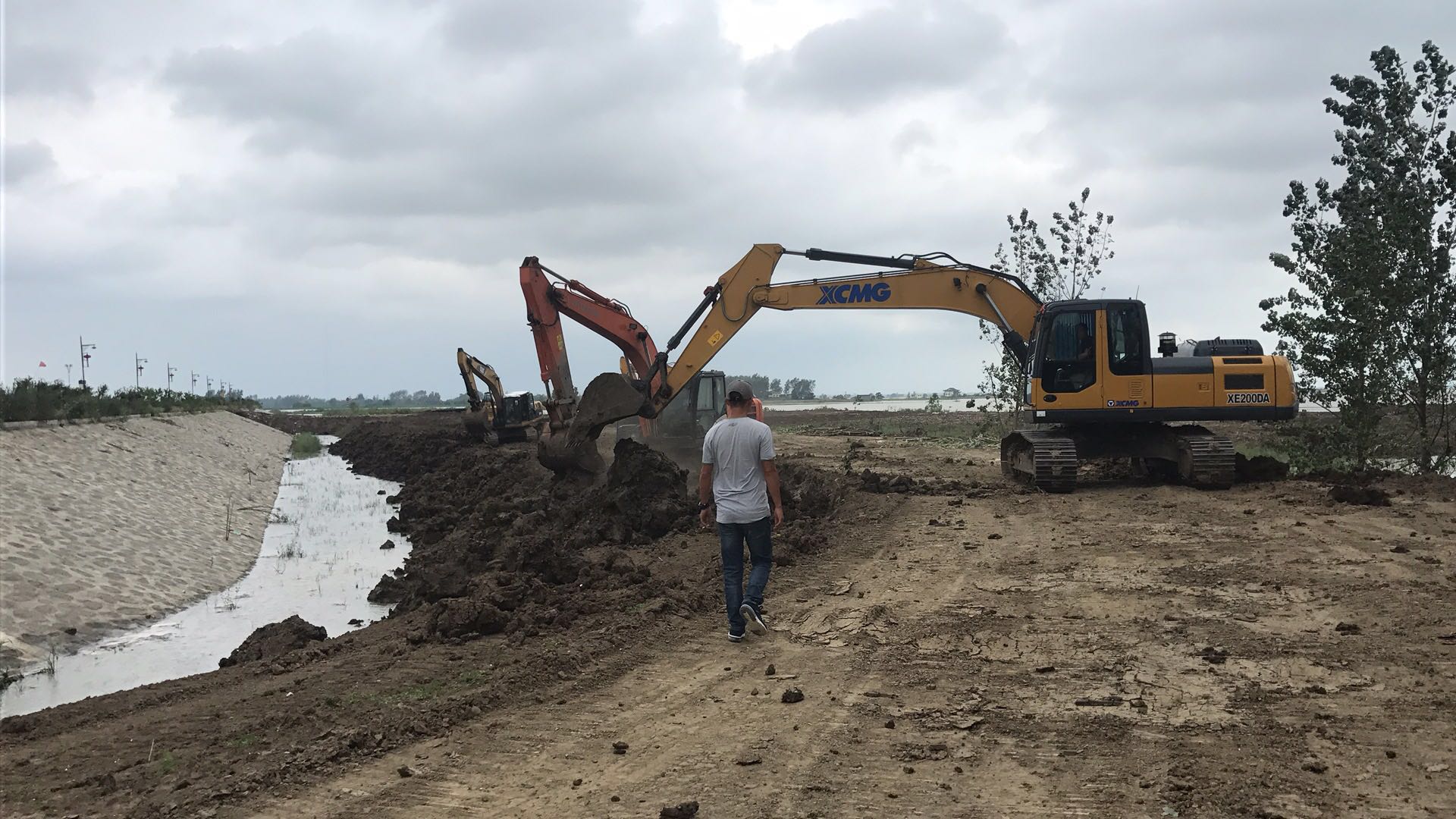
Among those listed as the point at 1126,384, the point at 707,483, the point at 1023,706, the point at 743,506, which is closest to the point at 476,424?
the point at 1126,384

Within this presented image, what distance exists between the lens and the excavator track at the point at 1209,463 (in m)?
14.3

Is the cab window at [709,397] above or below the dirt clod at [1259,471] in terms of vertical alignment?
above

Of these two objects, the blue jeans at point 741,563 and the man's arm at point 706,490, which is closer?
the blue jeans at point 741,563

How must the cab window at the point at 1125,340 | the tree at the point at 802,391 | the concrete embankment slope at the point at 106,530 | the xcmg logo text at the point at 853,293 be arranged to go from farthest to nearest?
the tree at the point at 802,391 < the xcmg logo text at the point at 853,293 < the cab window at the point at 1125,340 < the concrete embankment slope at the point at 106,530

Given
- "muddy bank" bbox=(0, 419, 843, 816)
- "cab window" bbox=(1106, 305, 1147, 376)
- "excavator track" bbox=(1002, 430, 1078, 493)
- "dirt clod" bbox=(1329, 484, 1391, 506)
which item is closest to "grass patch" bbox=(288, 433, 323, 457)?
"muddy bank" bbox=(0, 419, 843, 816)

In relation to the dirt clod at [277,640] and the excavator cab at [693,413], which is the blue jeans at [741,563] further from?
the excavator cab at [693,413]

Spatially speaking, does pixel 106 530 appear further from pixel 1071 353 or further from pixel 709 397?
pixel 1071 353

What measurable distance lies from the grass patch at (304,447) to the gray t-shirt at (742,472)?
42.8 m

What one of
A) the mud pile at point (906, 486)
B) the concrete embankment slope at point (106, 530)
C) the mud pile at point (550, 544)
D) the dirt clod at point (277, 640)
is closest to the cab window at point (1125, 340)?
the mud pile at point (906, 486)

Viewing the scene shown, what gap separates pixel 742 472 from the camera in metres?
7.65

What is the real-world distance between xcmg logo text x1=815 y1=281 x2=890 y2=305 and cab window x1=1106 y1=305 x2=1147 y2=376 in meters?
3.47

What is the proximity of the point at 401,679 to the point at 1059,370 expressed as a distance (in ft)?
35.8

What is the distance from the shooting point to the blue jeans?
25.2ft

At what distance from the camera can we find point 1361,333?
1537cm
